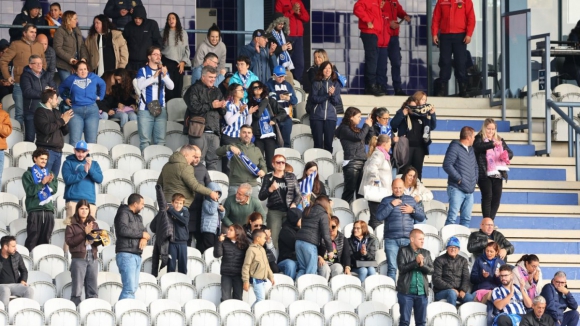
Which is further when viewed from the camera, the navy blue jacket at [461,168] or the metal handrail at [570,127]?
the metal handrail at [570,127]

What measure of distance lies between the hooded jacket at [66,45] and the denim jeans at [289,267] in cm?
490

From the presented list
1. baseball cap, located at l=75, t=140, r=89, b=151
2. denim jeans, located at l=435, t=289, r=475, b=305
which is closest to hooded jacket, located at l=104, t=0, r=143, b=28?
baseball cap, located at l=75, t=140, r=89, b=151

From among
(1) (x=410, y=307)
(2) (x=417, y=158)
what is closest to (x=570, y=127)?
(2) (x=417, y=158)

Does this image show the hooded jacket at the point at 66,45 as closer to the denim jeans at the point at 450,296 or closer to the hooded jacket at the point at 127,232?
the hooded jacket at the point at 127,232

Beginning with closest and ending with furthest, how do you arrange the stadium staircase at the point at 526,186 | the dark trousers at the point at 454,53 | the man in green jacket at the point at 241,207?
the man in green jacket at the point at 241,207 → the stadium staircase at the point at 526,186 → the dark trousers at the point at 454,53

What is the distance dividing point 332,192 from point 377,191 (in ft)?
3.35

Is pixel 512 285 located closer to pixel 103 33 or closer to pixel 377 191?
pixel 377 191

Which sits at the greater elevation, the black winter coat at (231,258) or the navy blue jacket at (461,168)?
the navy blue jacket at (461,168)

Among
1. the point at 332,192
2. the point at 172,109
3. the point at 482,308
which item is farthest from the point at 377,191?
the point at 172,109

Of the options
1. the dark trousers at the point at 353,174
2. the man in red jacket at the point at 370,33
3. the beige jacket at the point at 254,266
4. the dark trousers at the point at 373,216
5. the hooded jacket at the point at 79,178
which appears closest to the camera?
the beige jacket at the point at 254,266

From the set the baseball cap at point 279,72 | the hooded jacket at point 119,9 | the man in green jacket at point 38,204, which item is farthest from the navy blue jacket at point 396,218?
the hooded jacket at point 119,9

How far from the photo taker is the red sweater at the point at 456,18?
73.0 feet

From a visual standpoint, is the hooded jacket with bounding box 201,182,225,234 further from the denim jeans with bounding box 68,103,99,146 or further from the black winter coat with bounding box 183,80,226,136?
the denim jeans with bounding box 68,103,99,146

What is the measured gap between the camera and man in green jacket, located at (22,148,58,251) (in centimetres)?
1717
